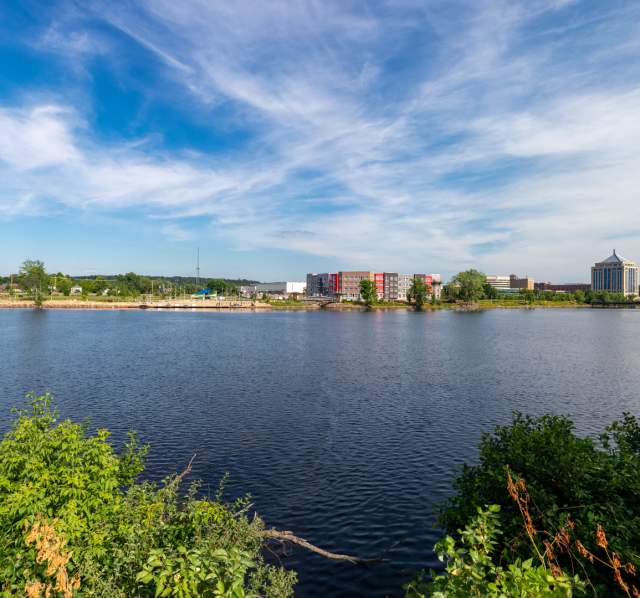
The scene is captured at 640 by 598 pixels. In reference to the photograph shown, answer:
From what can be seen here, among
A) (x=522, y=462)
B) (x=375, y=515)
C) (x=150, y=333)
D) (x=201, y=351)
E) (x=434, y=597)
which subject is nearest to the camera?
(x=434, y=597)

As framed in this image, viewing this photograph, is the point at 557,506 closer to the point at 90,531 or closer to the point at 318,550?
the point at 318,550

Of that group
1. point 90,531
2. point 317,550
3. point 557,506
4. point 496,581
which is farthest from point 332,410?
point 496,581

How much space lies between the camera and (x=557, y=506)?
47.5 feet

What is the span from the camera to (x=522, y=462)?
16.4 meters

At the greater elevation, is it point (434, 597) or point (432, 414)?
point (434, 597)

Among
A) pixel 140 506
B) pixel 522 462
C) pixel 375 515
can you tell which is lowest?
pixel 375 515

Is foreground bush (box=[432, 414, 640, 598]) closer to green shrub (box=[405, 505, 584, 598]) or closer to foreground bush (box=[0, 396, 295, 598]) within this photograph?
green shrub (box=[405, 505, 584, 598])

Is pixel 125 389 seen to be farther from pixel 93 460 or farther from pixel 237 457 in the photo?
pixel 93 460

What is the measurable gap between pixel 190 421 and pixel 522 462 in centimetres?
3232

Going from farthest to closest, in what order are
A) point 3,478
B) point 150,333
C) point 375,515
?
point 150,333 < point 375,515 < point 3,478

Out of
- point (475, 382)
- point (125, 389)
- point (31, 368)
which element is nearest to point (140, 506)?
point (125, 389)

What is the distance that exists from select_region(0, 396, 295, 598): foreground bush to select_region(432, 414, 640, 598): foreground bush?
5179 millimetres

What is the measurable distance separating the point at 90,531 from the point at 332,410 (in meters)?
34.6

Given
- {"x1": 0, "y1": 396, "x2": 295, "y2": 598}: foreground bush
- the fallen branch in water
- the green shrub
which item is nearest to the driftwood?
the fallen branch in water
